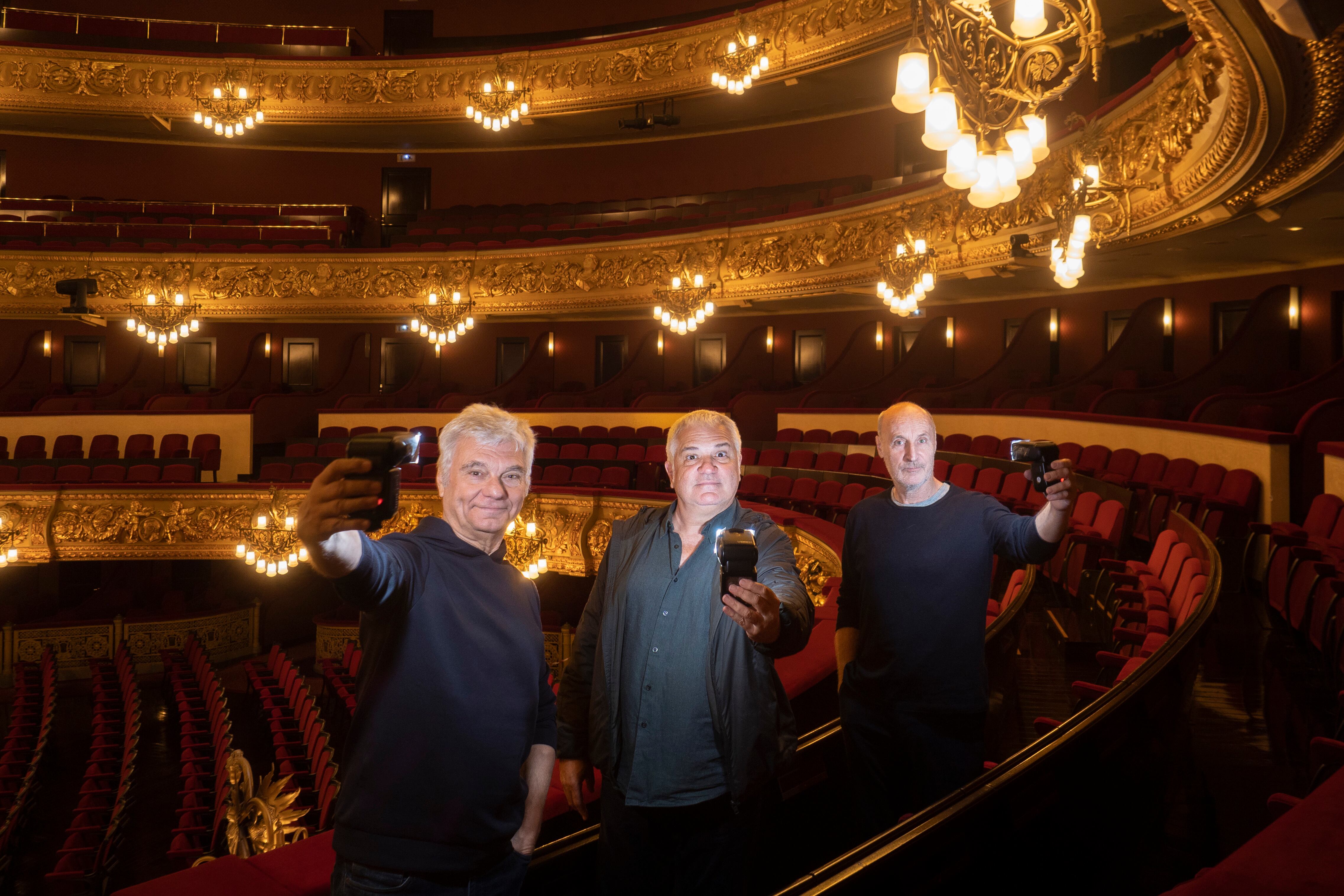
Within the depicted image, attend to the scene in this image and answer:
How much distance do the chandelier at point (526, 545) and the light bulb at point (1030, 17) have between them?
8069 millimetres

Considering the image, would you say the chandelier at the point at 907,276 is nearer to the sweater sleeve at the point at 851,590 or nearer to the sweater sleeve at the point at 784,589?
the sweater sleeve at the point at 851,590

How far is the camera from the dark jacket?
1625mm

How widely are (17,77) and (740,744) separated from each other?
19640 millimetres

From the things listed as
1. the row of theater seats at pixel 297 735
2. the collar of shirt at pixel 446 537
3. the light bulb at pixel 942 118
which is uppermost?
the light bulb at pixel 942 118

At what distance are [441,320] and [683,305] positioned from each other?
358cm

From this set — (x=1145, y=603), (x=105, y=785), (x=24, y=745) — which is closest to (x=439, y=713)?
(x=1145, y=603)

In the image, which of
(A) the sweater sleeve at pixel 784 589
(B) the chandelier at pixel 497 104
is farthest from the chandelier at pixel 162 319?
(A) the sweater sleeve at pixel 784 589

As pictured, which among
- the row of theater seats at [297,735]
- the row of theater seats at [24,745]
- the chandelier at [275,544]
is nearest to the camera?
the row of theater seats at [297,735]

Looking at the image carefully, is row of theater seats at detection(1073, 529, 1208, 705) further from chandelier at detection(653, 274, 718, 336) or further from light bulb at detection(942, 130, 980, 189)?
chandelier at detection(653, 274, 718, 336)

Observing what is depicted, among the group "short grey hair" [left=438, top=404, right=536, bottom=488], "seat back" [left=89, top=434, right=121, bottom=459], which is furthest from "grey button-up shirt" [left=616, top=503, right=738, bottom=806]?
"seat back" [left=89, top=434, right=121, bottom=459]

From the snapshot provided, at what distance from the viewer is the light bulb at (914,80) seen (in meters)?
3.91

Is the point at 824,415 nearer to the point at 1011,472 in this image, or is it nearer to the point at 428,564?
the point at 1011,472

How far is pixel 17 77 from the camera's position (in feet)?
51.2

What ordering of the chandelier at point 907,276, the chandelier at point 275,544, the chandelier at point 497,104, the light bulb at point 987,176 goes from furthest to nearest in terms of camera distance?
1. the chandelier at point 497,104
2. the chandelier at point 275,544
3. the chandelier at point 907,276
4. the light bulb at point 987,176
